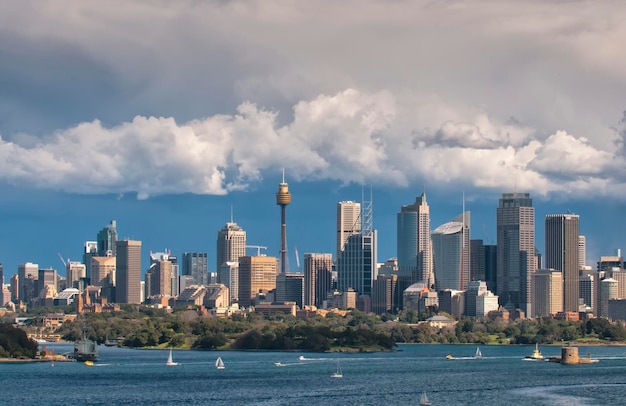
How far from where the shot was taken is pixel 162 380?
192m

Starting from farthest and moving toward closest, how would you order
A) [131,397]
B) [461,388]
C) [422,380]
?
1. [422,380]
2. [461,388]
3. [131,397]

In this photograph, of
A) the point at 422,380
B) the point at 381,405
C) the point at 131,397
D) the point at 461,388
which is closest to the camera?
the point at 381,405

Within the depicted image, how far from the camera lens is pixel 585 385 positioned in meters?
175

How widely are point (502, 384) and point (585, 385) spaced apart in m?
11.3

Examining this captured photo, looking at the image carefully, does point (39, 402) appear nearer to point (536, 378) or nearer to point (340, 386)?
point (340, 386)

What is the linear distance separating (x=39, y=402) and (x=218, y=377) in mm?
46467

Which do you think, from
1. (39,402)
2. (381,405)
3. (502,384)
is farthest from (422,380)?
(39,402)

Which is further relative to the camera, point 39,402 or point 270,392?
point 270,392

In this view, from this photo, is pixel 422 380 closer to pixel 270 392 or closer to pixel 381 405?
pixel 270 392

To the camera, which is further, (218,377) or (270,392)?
(218,377)

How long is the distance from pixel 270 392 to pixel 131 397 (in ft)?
57.4

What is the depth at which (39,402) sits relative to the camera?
155m

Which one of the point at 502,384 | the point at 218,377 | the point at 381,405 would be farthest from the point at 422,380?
the point at 381,405

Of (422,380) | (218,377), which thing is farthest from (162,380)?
(422,380)
